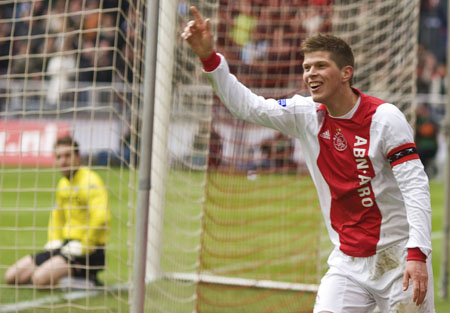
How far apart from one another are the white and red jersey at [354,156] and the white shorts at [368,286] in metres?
0.06

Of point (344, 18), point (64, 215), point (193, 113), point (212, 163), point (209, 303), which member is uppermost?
point (344, 18)

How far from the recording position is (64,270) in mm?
6383

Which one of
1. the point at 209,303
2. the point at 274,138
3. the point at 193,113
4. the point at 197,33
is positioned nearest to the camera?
the point at 197,33

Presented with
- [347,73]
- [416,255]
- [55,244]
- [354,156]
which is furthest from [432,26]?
[416,255]

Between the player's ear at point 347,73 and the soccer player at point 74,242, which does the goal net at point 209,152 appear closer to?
the soccer player at point 74,242

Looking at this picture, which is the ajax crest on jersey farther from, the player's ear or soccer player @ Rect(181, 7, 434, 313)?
the player's ear

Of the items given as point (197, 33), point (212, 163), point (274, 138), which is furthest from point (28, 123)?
point (197, 33)

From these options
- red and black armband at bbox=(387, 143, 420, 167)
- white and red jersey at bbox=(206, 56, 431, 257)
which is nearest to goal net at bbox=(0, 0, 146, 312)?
white and red jersey at bbox=(206, 56, 431, 257)

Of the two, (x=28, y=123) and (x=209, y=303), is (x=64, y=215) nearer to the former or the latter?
(x=209, y=303)

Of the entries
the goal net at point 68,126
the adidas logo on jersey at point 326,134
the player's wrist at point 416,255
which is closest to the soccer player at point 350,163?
the adidas logo on jersey at point 326,134

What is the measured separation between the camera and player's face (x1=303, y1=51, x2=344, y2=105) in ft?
11.5

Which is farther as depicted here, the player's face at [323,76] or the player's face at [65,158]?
the player's face at [65,158]

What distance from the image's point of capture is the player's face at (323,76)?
3492 mm

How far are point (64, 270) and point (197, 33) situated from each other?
11.7 feet
